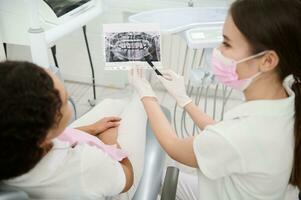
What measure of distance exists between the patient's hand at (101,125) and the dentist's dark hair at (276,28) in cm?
58

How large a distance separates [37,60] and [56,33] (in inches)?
8.9

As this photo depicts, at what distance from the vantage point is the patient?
61 cm

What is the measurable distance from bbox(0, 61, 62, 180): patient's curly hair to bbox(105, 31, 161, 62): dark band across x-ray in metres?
0.57

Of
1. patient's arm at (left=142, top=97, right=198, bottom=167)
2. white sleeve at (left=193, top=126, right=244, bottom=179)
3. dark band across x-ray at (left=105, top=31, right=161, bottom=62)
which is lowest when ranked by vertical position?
patient's arm at (left=142, top=97, right=198, bottom=167)

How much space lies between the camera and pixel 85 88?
9.46 feet

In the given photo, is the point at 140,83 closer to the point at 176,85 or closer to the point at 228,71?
the point at 176,85

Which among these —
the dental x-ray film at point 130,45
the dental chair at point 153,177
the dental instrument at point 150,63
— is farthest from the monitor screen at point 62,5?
the dental chair at point 153,177

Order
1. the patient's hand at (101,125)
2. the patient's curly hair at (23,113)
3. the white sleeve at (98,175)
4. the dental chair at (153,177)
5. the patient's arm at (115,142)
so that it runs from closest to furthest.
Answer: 1. the patient's curly hair at (23,113)
2. the white sleeve at (98,175)
3. the patient's arm at (115,142)
4. the dental chair at (153,177)
5. the patient's hand at (101,125)

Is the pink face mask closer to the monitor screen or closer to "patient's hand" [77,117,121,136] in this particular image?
"patient's hand" [77,117,121,136]

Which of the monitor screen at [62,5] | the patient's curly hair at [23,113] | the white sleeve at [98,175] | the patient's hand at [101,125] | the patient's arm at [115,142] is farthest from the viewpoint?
the monitor screen at [62,5]

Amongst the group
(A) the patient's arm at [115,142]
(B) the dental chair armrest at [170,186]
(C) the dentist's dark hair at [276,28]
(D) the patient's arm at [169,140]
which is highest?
(C) the dentist's dark hair at [276,28]

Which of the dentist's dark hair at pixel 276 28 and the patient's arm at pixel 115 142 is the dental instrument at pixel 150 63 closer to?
the patient's arm at pixel 115 142

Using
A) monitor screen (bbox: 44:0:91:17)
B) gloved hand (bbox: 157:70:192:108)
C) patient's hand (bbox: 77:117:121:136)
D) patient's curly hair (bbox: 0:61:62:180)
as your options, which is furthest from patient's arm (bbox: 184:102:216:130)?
monitor screen (bbox: 44:0:91:17)

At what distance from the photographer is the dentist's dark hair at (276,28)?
Answer: 2.63 ft
